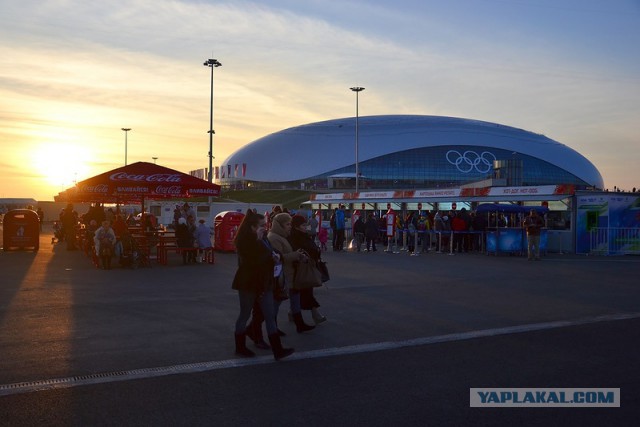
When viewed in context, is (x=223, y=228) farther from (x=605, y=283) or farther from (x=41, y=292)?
(x=605, y=283)

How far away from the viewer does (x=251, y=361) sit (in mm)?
7211

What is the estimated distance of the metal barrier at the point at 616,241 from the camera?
23500mm

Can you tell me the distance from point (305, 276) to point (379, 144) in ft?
333

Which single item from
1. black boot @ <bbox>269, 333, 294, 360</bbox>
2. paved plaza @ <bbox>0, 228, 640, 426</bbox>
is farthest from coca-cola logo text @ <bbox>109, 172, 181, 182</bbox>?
black boot @ <bbox>269, 333, 294, 360</bbox>

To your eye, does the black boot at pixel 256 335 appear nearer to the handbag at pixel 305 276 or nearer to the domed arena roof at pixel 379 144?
the handbag at pixel 305 276

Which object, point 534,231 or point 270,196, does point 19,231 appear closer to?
point 534,231

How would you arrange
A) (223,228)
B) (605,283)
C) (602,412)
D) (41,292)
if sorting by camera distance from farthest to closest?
(223,228) → (605,283) → (41,292) → (602,412)

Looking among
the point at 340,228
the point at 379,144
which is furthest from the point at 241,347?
the point at 379,144

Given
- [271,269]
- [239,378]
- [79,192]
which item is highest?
[79,192]

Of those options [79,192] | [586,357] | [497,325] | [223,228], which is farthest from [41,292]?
[223,228]

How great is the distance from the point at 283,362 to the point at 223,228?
1663cm

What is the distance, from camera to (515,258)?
22.0 metres

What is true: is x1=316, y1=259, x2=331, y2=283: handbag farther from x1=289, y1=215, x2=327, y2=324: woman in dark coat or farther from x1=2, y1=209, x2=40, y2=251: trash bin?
x1=2, y1=209, x2=40, y2=251: trash bin

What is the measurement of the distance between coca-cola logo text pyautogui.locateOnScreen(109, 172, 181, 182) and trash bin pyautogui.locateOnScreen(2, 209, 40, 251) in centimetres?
738
